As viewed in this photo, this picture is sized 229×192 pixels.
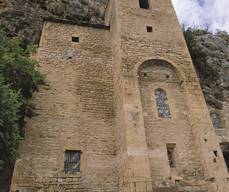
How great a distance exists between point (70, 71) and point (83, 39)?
98.6 inches

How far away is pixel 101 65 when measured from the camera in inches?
524

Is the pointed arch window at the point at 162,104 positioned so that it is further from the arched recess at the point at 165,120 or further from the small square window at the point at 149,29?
the small square window at the point at 149,29

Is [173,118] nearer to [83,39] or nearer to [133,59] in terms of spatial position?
[133,59]

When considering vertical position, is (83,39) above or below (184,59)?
above

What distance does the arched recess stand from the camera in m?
9.47

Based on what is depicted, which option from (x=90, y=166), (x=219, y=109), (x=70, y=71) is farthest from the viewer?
→ (x=219, y=109)

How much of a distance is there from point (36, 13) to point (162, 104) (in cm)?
1114

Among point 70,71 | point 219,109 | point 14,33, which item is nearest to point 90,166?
point 70,71

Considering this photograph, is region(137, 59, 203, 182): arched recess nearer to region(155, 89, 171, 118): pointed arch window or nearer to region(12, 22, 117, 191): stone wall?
region(155, 89, 171, 118): pointed arch window

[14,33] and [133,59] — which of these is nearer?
[133,59]

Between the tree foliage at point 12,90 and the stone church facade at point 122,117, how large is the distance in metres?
1.66

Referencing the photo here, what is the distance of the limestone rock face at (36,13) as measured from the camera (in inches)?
595

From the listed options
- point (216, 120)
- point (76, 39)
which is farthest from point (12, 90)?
point (216, 120)

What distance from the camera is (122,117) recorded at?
1005 centimetres
